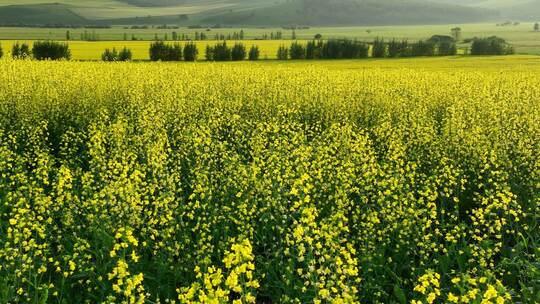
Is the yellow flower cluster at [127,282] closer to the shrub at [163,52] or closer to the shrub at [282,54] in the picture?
the shrub at [163,52]

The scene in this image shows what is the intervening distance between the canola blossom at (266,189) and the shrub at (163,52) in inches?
1093

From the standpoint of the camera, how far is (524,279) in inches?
251

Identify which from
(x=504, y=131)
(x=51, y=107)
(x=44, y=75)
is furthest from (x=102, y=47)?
(x=504, y=131)

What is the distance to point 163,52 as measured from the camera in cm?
4784

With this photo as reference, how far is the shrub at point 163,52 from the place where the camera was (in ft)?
156

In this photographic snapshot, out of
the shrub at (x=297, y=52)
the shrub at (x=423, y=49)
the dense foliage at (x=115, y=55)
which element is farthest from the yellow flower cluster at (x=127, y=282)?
the shrub at (x=423, y=49)

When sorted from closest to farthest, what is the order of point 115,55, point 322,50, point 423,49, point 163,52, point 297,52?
point 115,55
point 163,52
point 297,52
point 322,50
point 423,49

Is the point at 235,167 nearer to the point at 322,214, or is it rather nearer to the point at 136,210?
the point at 322,214

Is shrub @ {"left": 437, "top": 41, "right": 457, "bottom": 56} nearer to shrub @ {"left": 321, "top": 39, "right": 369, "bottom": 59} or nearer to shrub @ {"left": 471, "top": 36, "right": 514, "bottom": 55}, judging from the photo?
shrub @ {"left": 471, "top": 36, "right": 514, "bottom": 55}

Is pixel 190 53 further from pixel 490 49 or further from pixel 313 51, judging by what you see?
pixel 490 49

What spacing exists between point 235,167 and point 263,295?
2740 millimetres

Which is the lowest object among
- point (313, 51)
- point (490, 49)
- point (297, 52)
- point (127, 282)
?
point (127, 282)

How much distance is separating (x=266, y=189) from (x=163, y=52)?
43.6 metres

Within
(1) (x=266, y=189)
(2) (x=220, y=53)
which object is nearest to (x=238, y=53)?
(2) (x=220, y=53)
